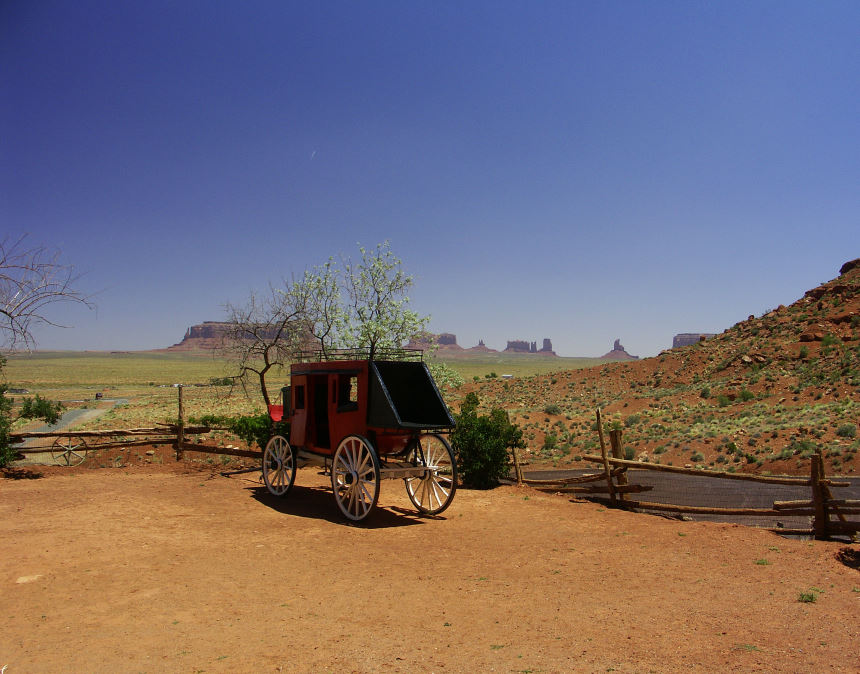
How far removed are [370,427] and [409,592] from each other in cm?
345

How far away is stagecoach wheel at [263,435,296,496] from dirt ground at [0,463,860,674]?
97 cm

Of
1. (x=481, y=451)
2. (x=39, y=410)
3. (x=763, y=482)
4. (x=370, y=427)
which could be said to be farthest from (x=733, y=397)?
(x=39, y=410)

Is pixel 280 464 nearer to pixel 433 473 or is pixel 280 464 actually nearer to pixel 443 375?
pixel 433 473

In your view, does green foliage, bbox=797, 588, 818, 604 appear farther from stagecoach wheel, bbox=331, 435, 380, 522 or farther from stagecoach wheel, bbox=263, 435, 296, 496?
stagecoach wheel, bbox=263, 435, 296, 496

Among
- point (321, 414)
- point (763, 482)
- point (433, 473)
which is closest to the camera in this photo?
point (763, 482)

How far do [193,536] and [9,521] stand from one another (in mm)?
3294

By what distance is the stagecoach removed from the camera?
31.2ft

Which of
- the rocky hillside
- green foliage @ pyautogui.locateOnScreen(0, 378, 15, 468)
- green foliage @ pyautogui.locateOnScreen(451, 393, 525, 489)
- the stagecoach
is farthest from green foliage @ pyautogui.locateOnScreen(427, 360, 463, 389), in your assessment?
green foliage @ pyautogui.locateOnScreen(0, 378, 15, 468)

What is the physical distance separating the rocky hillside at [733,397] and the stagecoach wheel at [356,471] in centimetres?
771

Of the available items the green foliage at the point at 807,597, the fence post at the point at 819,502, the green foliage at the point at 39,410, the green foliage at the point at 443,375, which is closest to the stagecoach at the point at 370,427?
the green foliage at the point at 807,597

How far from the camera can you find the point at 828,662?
460 centimetres

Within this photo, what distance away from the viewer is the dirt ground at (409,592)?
482 centimetres

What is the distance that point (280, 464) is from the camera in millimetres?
11977

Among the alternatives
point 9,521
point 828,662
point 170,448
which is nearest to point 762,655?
point 828,662
